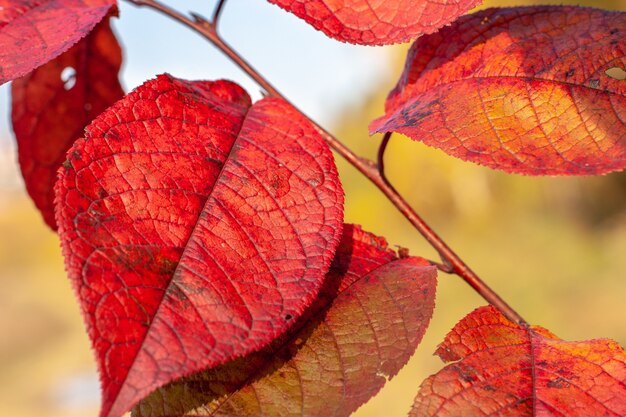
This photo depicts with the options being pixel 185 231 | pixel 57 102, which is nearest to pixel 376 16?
pixel 185 231

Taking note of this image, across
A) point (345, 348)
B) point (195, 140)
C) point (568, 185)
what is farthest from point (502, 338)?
point (568, 185)

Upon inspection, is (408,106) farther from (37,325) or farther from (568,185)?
(37,325)

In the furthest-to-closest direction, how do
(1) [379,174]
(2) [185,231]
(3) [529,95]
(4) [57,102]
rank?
(4) [57,102] < (1) [379,174] < (3) [529,95] < (2) [185,231]

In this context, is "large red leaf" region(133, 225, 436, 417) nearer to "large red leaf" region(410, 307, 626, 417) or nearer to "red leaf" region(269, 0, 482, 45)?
"large red leaf" region(410, 307, 626, 417)

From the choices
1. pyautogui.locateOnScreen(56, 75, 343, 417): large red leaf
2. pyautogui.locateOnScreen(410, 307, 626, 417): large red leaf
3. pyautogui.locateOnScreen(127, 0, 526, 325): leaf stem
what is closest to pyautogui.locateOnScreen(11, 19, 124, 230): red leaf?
pyautogui.locateOnScreen(127, 0, 526, 325): leaf stem

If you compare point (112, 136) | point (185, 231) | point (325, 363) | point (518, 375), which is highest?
point (112, 136)

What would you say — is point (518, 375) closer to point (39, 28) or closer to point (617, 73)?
point (617, 73)
